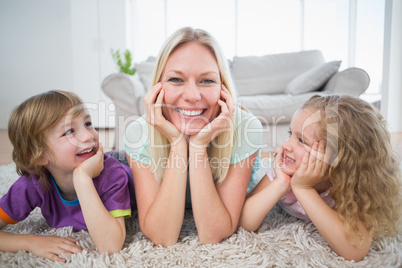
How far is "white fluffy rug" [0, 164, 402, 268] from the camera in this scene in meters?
0.99

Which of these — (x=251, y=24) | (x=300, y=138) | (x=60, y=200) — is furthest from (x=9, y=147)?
(x=251, y=24)

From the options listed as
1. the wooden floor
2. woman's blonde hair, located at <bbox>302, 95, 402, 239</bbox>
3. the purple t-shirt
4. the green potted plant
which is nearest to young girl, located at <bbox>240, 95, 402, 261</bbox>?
woman's blonde hair, located at <bbox>302, 95, 402, 239</bbox>

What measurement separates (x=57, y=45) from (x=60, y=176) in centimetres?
488

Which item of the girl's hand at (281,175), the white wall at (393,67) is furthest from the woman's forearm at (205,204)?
the white wall at (393,67)

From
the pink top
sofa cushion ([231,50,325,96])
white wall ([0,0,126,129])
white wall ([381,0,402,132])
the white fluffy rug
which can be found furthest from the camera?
white wall ([0,0,126,129])

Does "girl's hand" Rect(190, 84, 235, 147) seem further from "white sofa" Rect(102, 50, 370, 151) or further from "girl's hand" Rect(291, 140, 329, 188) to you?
"white sofa" Rect(102, 50, 370, 151)

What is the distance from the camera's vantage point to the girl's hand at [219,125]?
1129 millimetres

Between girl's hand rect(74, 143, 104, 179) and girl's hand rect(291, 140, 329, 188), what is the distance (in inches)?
27.4

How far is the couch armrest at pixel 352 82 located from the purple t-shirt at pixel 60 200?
2.27m

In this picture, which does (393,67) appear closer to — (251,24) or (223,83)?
(251,24)

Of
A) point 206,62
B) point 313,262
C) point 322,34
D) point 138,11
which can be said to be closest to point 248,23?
point 322,34

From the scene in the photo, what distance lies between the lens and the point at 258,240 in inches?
45.9

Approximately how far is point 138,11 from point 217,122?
18.5 ft

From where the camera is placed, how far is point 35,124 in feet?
3.71
